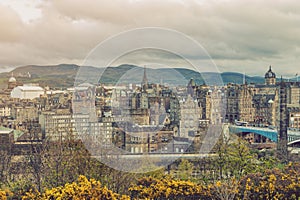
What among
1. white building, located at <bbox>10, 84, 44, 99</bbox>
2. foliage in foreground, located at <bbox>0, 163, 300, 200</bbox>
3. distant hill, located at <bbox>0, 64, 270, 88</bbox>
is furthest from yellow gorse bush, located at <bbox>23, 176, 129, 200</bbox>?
white building, located at <bbox>10, 84, 44, 99</bbox>

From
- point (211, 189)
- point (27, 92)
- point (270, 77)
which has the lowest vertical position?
point (211, 189)

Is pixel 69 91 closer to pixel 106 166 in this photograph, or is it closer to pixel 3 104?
pixel 3 104

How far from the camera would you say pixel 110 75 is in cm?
967

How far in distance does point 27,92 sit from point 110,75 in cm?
1800

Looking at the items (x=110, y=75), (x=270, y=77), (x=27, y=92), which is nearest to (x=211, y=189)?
(x=110, y=75)

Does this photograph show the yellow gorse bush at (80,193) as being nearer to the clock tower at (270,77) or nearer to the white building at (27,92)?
the white building at (27,92)

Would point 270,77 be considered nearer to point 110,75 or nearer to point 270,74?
point 270,74

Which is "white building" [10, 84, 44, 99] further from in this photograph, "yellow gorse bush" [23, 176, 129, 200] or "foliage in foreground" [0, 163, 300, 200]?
"yellow gorse bush" [23, 176, 129, 200]

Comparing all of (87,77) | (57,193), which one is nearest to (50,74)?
(87,77)

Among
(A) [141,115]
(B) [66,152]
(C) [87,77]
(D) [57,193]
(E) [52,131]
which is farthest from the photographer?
(E) [52,131]

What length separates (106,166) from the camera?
802cm

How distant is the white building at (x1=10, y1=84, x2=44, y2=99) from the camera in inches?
1011

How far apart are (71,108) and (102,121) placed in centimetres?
436

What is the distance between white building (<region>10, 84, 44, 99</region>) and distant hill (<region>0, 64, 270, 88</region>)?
1.23 feet
